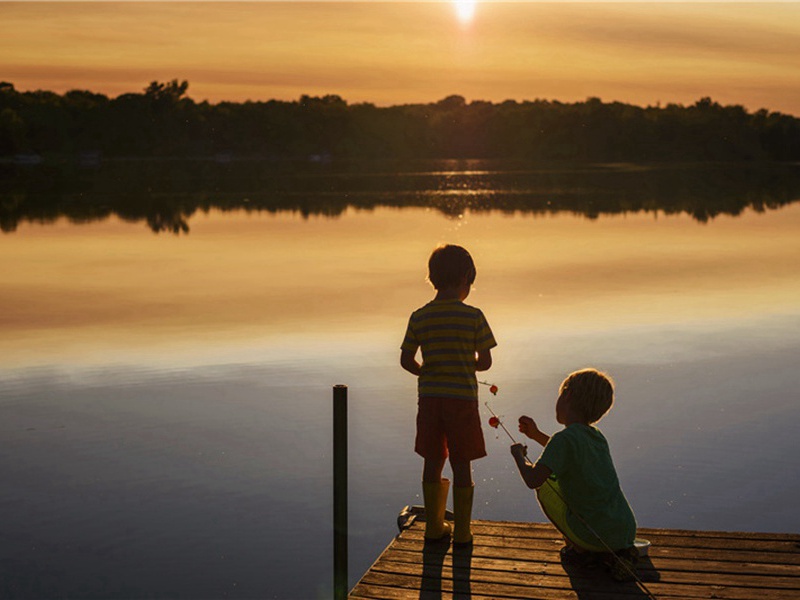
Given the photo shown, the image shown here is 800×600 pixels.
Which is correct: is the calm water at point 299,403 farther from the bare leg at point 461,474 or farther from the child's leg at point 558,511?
the child's leg at point 558,511

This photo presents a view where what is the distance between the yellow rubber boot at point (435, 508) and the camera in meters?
6.80

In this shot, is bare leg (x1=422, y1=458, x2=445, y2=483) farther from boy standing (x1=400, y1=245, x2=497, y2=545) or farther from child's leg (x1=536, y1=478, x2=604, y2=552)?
child's leg (x1=536, y1=478, x2=604, y2=552)

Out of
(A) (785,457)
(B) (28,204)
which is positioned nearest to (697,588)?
(A) (785,457)

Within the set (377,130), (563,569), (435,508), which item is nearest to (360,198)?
(435,508)

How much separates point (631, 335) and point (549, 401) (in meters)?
4.35

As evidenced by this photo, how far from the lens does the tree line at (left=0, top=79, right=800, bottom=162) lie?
151 metres

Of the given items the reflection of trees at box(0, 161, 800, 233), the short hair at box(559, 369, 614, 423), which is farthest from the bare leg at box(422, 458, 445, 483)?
the reflection of trees at box(0, 161, 800, 233)

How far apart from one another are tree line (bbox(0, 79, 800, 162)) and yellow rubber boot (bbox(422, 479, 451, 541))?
470 feet

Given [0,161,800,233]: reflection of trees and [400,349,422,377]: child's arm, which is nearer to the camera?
[400,349,422,377]: child's arm

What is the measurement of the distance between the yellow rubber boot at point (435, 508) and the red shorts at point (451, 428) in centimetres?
26

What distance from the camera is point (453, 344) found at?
6.44 metres

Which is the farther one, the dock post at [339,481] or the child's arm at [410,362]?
the dock post at [339,481]

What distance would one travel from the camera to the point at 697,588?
6113mm

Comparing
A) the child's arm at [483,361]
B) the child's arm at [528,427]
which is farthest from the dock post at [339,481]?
the child's arm at [528,427]
